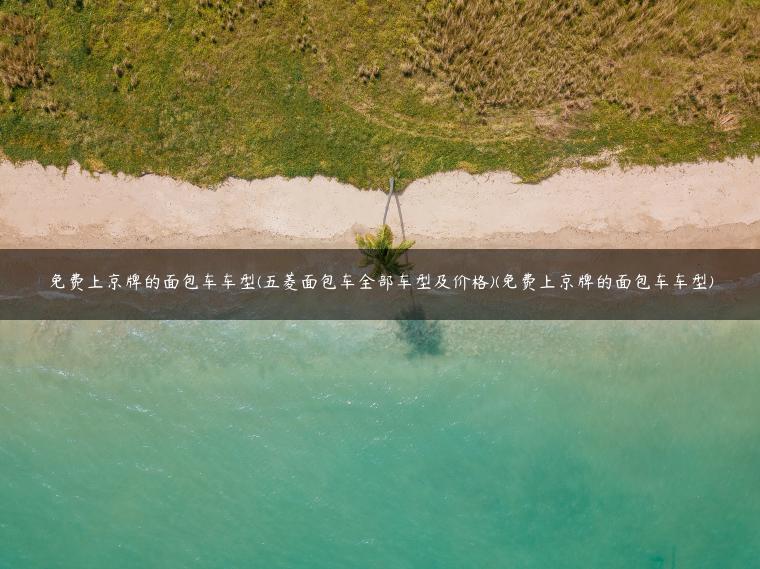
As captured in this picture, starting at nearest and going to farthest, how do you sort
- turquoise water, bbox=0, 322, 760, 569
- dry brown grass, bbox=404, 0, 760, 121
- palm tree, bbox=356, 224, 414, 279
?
palm tree, bbox=356, 224, 414, 279 → dry brown grass, bbox=404, 0, 760, 121 → turquoise water, bbox=0, 322, 760, 569

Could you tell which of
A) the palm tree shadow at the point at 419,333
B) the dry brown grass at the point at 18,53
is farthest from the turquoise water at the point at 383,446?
the dry brown grass at the point at 18,53

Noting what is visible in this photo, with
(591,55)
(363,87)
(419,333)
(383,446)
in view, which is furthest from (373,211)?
(591,55)

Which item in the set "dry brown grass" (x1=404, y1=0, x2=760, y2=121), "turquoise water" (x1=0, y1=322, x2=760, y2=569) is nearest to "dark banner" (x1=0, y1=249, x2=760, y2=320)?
"turquoise water" (x1=0, y1=322, x2=760, y2=569)

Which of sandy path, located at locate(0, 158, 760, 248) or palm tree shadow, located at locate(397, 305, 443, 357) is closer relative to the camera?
sandy path, located at locate(0, 158, 760, 248)

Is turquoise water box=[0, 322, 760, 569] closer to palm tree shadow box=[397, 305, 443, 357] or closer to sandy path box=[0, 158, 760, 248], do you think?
palm tree shadow box=[397, 305, 443, 357]

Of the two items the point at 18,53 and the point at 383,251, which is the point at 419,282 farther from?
the point at 18,53

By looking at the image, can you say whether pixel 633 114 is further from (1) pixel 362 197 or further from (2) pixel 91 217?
(2) pixel 91 217

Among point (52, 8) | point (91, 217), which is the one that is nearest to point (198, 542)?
point (91, 217)

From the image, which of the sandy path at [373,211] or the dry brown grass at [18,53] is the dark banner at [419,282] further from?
the dry brown grass at [18,53]
